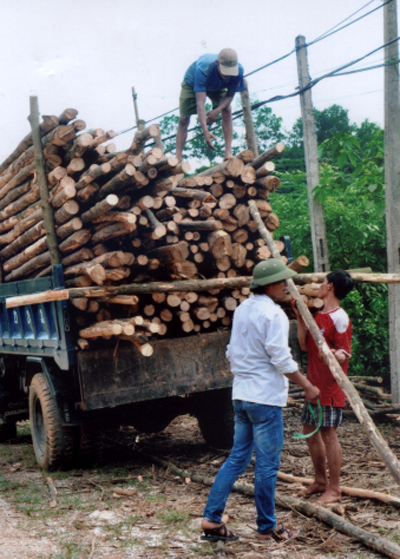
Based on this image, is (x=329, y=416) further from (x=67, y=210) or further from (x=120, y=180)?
(x=67, y=210)

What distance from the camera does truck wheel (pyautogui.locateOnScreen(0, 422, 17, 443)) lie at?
920 cm

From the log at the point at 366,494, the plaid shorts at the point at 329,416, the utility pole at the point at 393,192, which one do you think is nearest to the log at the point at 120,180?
the plaid shorts at the point at 329,416

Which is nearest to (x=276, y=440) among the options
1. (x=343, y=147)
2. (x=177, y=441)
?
(x=177, y=441)

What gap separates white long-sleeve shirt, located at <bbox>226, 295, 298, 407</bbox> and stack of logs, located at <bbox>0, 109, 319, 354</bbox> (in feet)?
4.71

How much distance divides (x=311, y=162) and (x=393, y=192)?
2.79 metres

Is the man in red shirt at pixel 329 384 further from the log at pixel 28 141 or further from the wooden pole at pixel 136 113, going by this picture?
the wooden pole at pixel 136 113

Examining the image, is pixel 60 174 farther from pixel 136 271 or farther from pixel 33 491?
pixel 33 491

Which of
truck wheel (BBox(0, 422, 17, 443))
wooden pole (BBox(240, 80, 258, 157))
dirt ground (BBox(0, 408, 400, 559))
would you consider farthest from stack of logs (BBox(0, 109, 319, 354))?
wooden pole (BBox(240, 80, 258, 157))

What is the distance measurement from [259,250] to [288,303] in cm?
62

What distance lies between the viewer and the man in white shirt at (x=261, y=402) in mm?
4480

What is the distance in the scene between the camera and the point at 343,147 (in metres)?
8.27

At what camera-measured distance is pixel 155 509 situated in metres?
5.37

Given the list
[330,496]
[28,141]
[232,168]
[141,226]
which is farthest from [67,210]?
[330,496]

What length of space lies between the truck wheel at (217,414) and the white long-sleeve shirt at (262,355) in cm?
278
